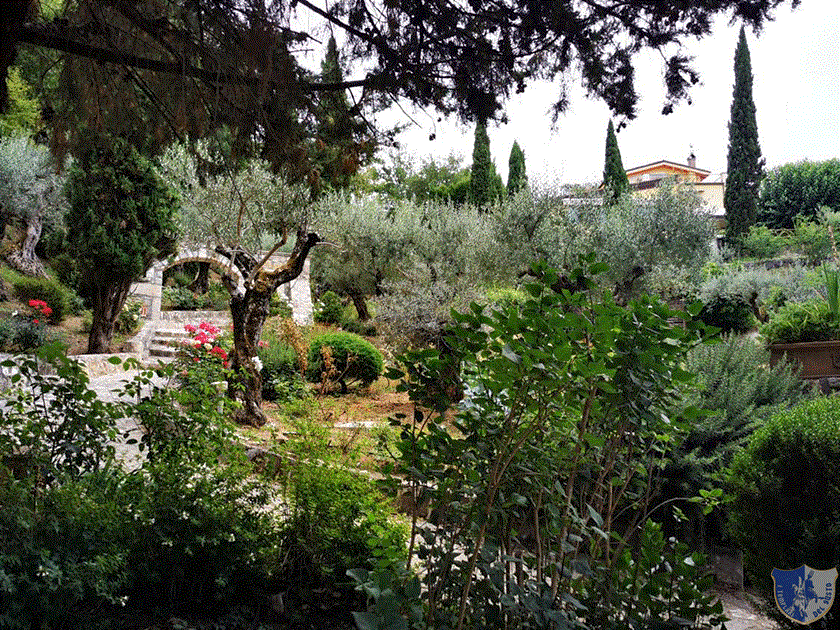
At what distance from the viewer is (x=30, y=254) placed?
45.7ft

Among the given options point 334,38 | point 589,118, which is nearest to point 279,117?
point 334,38

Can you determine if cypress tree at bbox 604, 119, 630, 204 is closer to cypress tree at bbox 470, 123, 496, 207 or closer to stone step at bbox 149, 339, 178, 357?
cypress tree at bbox 470, 123, 496, 207

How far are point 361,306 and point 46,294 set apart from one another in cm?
689

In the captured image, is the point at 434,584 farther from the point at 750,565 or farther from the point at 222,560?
the point at 750,565

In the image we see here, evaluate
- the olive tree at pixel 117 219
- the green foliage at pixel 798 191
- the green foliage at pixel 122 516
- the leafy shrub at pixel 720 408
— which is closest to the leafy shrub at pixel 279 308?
the olive tree at pixel 117 219

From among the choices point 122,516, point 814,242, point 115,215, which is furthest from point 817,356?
point 814,242

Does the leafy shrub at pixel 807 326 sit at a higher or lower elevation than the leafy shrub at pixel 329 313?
higher

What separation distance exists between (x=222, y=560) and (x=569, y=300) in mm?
1683

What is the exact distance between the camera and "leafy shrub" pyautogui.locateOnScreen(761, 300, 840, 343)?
6.14 metres

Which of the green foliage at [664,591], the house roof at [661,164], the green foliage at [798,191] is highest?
the house roof at [661,164]

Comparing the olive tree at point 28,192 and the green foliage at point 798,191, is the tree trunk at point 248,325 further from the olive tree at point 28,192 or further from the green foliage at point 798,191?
the green foliage at point 798,191

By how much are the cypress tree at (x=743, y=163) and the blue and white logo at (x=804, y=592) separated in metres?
20.4

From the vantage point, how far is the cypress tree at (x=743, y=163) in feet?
67.8

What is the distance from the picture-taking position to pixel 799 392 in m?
4.91
